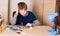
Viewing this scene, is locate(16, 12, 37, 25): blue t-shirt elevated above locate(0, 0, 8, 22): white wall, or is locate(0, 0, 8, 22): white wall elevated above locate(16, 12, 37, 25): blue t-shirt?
locate(0, 0, 8, 22): white wall

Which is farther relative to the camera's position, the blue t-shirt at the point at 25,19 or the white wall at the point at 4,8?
the white wall at the point at 4,8

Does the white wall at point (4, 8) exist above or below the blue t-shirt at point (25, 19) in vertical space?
above

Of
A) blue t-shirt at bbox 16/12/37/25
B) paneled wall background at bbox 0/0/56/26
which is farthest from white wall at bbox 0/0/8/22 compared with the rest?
blue t-shirt at bbox 16/12/37/25

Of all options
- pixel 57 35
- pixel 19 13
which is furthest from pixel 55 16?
pixel 19 13

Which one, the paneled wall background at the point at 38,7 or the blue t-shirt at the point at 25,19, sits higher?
the paneled wall background at the point at 38,7

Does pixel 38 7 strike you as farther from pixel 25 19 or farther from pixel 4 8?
pixel 4 8

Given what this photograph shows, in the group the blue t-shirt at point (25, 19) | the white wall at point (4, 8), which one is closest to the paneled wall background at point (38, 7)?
the white wall at point (4, 8)

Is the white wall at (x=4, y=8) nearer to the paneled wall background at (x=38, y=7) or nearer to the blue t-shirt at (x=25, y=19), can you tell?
the paneled wall background at (x=38, y=7)

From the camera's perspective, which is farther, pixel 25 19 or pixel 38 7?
pixel 38 7

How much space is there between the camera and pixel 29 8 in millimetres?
3459

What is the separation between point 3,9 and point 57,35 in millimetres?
1759

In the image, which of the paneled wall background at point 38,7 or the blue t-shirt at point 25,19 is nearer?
the blue t-shirt at point 25,19

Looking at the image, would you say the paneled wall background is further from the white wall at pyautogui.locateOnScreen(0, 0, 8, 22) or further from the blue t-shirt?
the blue t-shirt

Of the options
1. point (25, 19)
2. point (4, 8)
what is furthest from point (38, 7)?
point (4, 8)
